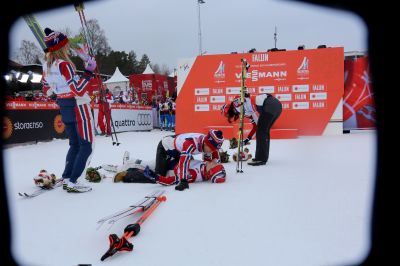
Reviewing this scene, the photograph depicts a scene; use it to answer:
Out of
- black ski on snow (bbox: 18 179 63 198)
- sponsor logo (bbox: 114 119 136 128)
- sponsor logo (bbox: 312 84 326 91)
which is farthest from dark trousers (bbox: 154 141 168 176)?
sponsor logo (bbox: 114 119 136 128)

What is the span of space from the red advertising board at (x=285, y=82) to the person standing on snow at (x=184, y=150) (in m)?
6.17

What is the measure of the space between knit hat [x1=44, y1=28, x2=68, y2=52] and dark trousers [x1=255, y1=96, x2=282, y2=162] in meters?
3.05

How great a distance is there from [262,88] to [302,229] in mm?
8071

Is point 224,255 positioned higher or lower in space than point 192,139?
lower

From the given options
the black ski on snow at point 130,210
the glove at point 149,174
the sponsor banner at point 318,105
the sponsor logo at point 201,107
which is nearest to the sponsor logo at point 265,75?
the sponsor banner at point 318,105

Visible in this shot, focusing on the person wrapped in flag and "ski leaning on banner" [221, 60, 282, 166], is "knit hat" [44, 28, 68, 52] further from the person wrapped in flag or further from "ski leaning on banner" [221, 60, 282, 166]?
"ski leaning on banner" [221, 60, 282, 166]

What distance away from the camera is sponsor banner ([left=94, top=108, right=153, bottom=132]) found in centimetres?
1245

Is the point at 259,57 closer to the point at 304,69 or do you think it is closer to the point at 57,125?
the point at 304,69

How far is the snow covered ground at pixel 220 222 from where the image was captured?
5.81 ft

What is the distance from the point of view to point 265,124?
5.12 metres

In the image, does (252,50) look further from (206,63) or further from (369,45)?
(369,45)

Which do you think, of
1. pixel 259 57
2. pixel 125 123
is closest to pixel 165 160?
pixel 259 57

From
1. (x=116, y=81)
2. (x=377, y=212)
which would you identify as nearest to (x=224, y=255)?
(x=377, y=212)

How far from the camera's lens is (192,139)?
3.72 metres
